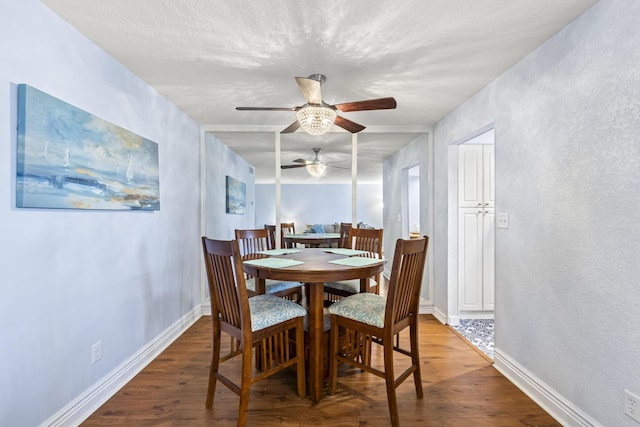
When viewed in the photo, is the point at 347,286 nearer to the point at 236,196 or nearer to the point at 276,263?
the point at 276,263

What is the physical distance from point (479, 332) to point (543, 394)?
4.07 ft

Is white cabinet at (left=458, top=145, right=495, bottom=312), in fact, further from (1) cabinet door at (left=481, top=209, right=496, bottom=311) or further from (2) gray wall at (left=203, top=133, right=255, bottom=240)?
(2) gray wall at (left=203, top=133, right=255, bottom=240)

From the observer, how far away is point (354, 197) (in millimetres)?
3756

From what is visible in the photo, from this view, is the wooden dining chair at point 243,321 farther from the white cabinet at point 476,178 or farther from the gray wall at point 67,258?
the white cabinet at point 476,178

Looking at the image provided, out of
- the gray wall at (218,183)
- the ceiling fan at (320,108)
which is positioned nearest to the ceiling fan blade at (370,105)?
the ceiling fan at (320,108)

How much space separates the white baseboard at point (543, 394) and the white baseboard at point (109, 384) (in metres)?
2.76

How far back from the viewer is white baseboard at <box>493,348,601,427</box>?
1.63 m

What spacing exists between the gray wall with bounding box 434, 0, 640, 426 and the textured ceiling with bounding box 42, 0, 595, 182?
0.24m

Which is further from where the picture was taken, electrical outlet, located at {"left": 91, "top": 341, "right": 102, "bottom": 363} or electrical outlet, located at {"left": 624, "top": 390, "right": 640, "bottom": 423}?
electrical outlet, located at {"left": 91, "top": 341, "right": 102, "bottom": 363}

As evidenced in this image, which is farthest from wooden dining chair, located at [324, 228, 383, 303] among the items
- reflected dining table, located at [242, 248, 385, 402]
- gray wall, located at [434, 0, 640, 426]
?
gray wall, located at [434, 0, 640, 426]

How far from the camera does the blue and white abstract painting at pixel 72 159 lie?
1.43 meters

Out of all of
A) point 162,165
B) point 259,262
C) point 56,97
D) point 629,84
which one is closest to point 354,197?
point 259,262

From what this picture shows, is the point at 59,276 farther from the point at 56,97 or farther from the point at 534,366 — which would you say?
the point at 534,366

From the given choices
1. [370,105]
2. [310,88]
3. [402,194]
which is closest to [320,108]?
[310,88]
